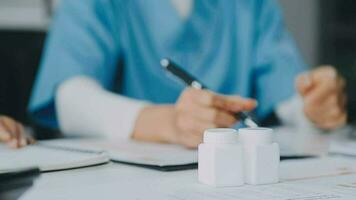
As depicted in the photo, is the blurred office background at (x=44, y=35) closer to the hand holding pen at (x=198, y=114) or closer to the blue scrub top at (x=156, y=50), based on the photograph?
the blue scrub top at (x=156, y=50)

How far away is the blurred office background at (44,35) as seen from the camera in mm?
1432

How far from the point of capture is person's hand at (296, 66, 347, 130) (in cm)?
101

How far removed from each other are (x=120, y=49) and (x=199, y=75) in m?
0.15

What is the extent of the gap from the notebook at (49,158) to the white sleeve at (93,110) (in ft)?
0.63

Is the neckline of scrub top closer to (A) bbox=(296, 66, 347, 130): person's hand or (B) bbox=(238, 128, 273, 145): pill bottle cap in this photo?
(A) bbox=(296, 66, 347, 130): person's hand

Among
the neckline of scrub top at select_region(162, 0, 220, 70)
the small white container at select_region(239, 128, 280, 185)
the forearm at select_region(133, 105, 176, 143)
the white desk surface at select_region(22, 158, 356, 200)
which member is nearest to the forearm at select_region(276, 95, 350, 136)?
the neckline of scrub top at select_region(162, 0, 220, 70)

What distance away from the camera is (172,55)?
3.65ft

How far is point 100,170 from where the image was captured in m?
0.63

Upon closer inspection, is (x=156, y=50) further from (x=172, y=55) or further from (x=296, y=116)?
(x=296, y=116)

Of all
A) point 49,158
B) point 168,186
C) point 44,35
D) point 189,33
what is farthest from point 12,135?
point 44,35

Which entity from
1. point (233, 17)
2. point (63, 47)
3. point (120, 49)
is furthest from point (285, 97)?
point (63, 47)

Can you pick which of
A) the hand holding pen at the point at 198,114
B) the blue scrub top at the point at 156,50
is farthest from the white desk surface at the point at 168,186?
the blue scrub top at the point at 156,50

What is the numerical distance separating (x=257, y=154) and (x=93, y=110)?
483 mm

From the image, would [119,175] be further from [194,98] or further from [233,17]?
[233,17]
